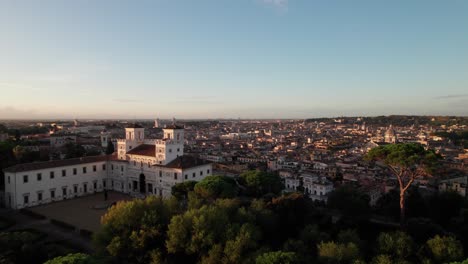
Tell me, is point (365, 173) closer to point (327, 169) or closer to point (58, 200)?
point (327, 169)

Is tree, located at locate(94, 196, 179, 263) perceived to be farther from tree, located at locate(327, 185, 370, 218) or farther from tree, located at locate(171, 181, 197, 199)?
tree, located at locate(327, 185, 370, 218)

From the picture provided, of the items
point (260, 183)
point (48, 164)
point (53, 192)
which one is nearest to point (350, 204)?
point (260, 183)

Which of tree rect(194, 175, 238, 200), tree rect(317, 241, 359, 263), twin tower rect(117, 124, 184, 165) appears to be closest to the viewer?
tree rect(317, 241, 359, 263)

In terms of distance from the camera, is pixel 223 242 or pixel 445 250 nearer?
pixel 223 242

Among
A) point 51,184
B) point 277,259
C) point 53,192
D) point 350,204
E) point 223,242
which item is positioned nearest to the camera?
point 277,259

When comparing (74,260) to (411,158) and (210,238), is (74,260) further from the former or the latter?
(411,158)

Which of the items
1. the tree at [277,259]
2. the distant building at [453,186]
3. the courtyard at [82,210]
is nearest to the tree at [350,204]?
the tree at [277,259]

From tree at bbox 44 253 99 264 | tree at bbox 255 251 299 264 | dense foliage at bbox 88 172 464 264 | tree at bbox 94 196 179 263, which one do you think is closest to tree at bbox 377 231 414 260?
dense foliage at bbox 88 172 464 264
